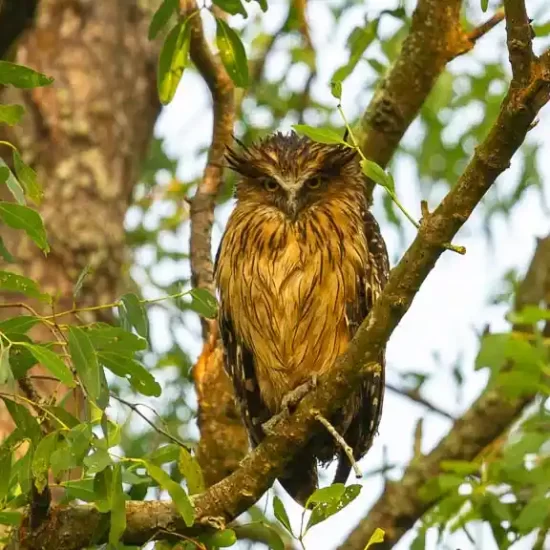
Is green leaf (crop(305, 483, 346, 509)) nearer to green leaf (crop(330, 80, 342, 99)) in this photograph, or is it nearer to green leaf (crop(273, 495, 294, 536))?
green leaf (crop(273, 495, 294, 536))

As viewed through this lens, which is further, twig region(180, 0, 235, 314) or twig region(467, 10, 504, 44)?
twig region(180, 0, 235, 314)

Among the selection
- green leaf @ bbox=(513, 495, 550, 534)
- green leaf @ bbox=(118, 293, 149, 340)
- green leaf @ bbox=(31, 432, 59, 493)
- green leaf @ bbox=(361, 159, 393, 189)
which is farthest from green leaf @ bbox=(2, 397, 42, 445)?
green leaf @ bbox=(513, 495, 550, 534)

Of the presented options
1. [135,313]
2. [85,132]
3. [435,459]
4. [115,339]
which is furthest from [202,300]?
[85,132]

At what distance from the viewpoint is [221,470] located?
325cm

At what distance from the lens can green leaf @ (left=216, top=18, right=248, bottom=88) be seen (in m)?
2.51

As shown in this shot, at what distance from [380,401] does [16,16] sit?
60.6 inches

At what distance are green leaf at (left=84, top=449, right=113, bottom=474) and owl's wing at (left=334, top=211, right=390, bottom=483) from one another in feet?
4.41

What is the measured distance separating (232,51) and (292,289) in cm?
87

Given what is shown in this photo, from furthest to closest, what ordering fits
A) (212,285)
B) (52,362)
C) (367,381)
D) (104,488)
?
(212,285), (367,381), (104,488), (52,362)

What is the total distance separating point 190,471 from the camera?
2.18 m

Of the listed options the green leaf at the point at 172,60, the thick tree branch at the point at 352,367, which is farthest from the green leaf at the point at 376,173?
the green leaf at the point at 172,60

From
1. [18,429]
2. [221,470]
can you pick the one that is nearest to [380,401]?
[221,470]

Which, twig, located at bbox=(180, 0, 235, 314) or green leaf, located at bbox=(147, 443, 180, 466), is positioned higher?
twig, located at bbox=(180, 0, 235, 314)

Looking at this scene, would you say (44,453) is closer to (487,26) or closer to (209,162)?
(209,162)
